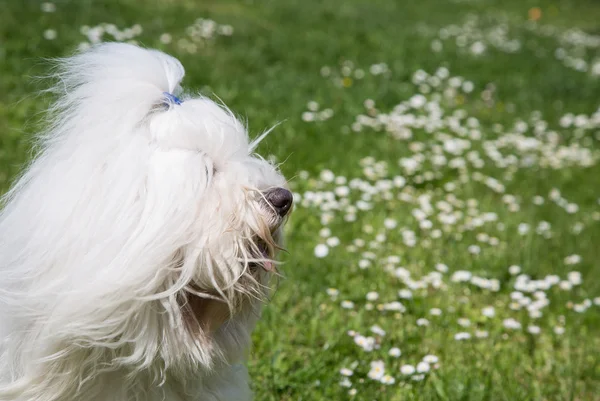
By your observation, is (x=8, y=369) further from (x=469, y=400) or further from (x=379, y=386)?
(x=469, y=400)

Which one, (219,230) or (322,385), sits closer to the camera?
(219,230)

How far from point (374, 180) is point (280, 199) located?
363 cm

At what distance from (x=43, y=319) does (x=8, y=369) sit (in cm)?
29

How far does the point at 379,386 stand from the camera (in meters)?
3.72

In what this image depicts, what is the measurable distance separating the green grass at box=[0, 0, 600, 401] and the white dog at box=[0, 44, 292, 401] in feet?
3.16

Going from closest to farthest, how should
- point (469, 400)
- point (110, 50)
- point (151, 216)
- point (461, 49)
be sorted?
point (151, 216) → point (110, 50) → point (469, 400) → point (461, 49)

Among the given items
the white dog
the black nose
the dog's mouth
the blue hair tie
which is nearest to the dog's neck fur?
the white dog

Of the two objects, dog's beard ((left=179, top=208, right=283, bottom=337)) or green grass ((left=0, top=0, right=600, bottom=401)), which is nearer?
dog's beard ((left=179, top=208, right=283, bottom=337))

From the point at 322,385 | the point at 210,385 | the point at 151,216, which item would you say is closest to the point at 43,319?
the point at 151,216

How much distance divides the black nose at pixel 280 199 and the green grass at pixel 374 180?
1.33m

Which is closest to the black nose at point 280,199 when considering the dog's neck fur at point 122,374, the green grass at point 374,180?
the dog's neck fur at point 122,374

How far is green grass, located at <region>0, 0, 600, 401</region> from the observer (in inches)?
155

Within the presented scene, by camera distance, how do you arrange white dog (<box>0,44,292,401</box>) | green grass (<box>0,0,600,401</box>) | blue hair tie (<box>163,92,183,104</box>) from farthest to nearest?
green grass (<box>0,0,600,401</box>) → blue hair tie (<box>163,92,183,104</box>) → white dog (<box>0,44,292,401</box>)

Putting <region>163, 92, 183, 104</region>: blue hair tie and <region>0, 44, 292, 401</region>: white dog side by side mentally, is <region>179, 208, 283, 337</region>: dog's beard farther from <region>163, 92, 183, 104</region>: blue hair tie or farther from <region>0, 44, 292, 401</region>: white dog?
<region>163, 92, 183, 104</region>: blue hair tie
